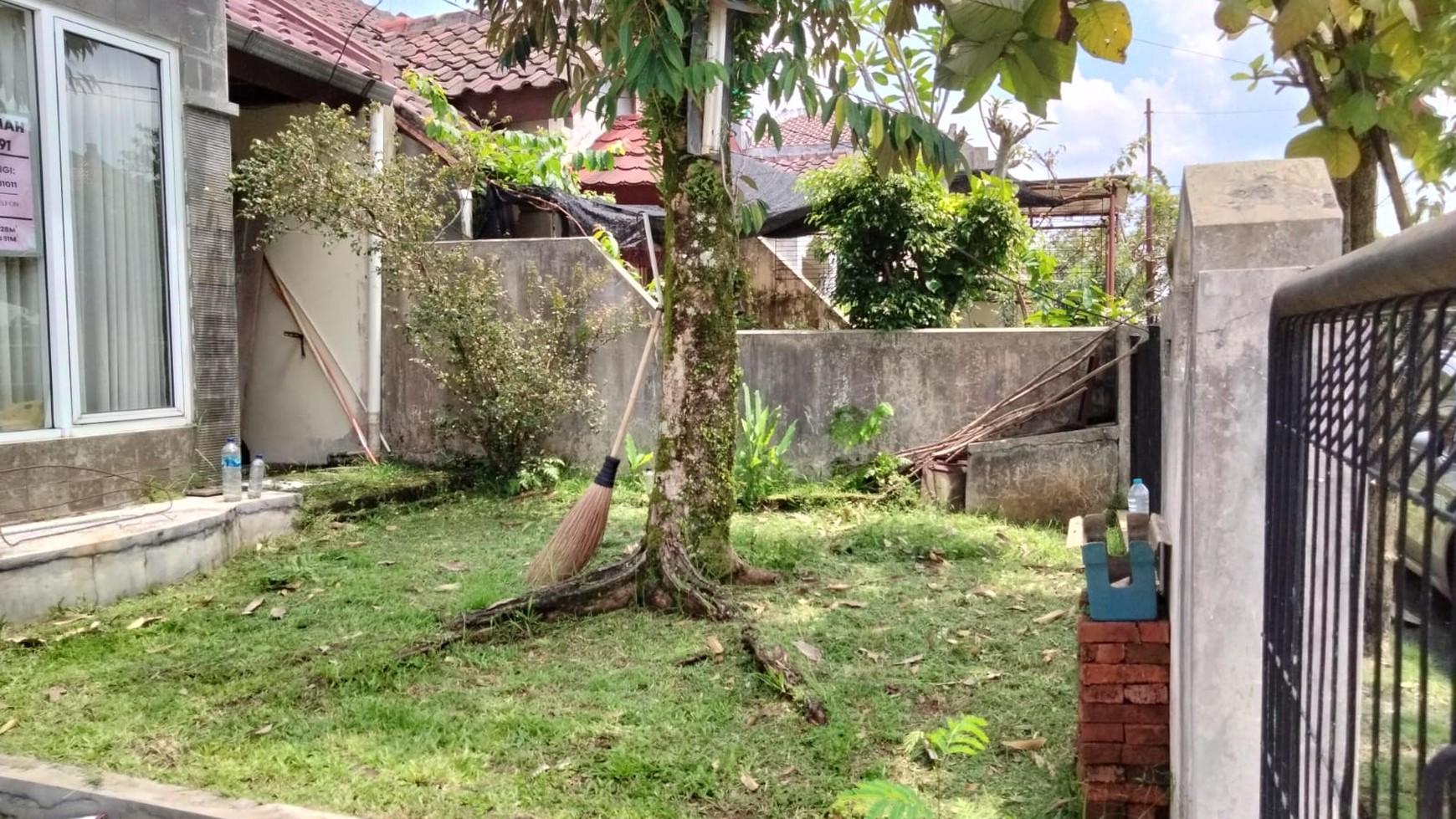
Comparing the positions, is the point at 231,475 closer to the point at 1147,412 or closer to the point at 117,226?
the point at 117,226

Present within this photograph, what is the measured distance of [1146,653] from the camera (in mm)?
2809

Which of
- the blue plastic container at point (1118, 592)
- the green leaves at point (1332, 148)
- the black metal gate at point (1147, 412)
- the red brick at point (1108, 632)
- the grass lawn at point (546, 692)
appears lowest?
the grass lawn at point (546, 692)

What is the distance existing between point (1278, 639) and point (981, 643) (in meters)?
2.67

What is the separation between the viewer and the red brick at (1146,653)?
2805mm

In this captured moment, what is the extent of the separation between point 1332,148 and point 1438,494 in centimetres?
139

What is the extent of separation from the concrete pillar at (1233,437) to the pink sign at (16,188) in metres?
5.63

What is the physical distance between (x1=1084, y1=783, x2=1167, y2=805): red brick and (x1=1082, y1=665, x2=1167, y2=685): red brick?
0.29 metres

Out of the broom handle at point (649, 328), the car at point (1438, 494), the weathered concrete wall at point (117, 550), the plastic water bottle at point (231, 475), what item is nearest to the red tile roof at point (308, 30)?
the broom handle at point (649, 328)

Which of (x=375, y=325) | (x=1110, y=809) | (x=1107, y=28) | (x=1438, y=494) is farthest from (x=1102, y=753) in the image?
(x=375, y=325)

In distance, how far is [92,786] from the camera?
3109 mm

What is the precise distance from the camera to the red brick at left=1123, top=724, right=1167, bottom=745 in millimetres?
2828

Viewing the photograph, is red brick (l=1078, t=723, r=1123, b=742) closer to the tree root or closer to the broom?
the tree root

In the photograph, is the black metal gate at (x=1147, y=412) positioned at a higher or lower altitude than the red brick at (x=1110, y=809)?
higher

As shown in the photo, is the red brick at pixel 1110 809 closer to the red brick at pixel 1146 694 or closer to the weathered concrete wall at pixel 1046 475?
the red brick at pixel 1146 694
